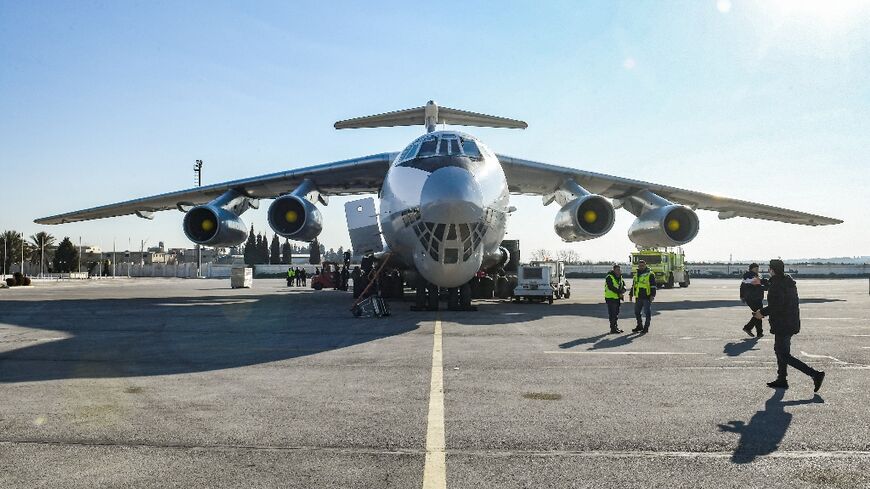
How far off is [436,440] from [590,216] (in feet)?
49.9

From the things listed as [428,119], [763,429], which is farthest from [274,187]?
[763,429]

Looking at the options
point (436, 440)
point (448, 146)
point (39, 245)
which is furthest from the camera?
point (39, 245)

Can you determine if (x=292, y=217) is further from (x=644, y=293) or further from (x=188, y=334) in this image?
(x=644, y=293)

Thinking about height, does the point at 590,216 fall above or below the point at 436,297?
above

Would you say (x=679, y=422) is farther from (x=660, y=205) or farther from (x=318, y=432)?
(x=660, y=205)

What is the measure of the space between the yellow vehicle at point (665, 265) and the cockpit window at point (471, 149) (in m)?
22.9

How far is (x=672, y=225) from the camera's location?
19.4 m

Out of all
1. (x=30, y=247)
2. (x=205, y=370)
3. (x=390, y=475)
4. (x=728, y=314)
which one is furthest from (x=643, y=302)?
(x=30, y=247)

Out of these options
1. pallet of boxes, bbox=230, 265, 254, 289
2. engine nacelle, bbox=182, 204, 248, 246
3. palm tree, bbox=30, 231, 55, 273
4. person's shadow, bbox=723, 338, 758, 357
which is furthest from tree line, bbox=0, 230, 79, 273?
person's shadow, bbox=723, 338, 758, 357

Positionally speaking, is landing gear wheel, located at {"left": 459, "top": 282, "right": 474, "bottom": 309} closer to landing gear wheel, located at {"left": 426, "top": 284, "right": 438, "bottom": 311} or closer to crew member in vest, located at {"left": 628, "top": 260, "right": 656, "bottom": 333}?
landing gear wheel, located at {"left": 426, "top": 284, "right": 438, "bottom": 311}

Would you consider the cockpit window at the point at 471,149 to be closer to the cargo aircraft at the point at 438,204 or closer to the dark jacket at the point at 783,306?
the cargo aircraft at the point at 438,204

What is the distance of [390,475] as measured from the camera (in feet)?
11.3

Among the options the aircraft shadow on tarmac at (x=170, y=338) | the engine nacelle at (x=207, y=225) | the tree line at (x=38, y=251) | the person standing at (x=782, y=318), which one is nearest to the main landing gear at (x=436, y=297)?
the aircraft shadow on tarmac at (x=170, y=338)

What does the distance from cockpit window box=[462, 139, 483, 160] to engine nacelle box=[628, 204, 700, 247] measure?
8292mm
